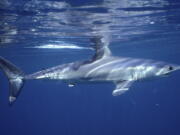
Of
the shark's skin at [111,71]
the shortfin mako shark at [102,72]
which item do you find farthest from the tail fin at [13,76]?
the shark's skin at [111,71]

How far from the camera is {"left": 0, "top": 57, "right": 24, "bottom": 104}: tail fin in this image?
1088cm

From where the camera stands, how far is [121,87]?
968cm

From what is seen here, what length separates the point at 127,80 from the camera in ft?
33.4

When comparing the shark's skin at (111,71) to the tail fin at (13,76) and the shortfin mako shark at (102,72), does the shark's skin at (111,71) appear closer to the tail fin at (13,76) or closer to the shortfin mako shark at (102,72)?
the shortfin mako shark at (102,72)

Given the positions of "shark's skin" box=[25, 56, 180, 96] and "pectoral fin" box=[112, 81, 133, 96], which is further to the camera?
"shark's skin" box=[25, 56, 180, 96]

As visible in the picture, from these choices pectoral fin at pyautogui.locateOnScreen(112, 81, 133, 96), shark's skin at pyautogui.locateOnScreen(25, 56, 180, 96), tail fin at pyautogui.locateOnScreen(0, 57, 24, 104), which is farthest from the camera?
tail fin at pyautogui.locateOnScreen(0, 57, 24, 104)

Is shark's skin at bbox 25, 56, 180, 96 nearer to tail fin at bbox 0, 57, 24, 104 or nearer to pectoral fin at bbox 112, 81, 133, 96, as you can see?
pectoral fin at bbox 112, 81, 133, 96

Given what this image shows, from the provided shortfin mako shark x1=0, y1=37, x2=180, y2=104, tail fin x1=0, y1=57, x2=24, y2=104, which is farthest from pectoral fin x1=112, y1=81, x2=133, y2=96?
tail fin x1=0, y1=57, x2=24, y2=104

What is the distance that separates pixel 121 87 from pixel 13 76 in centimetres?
448

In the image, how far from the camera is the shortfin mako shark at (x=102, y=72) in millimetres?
10000

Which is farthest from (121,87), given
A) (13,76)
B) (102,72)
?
(13,76)

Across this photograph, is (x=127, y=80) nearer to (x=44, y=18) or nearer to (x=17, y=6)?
(x=17, y=6)

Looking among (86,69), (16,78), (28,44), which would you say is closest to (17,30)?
(28,44)

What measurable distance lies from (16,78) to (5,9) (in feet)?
19.4
